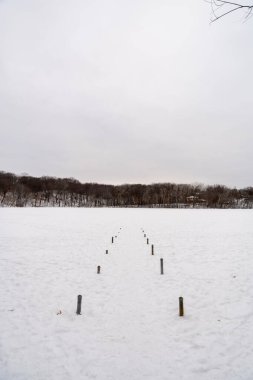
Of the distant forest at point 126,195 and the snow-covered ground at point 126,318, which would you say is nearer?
the snow-covered ground at point 126,318

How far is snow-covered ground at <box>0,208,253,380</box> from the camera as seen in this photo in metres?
6.84

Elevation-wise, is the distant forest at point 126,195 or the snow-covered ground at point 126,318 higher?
the distant forest at point 126,195

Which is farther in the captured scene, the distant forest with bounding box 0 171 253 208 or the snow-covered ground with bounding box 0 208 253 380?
the distant forest with bounding box 0 171 253 208

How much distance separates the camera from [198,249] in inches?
829

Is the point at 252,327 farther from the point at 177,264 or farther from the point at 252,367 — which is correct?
the point at 177,264

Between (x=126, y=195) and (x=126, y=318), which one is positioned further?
(x=126, y=195)

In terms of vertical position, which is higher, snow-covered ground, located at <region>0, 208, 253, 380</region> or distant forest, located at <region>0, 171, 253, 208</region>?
distant forest, located at <region>0, 171, 253, 208</region>

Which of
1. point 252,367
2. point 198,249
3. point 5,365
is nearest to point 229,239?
point 198,249

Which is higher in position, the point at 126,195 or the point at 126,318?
the point at 126,195

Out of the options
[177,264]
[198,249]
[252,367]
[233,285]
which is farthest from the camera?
[198,249]

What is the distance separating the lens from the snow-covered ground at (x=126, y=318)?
684 cm

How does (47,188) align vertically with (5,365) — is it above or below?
above

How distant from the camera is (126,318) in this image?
9398 mm

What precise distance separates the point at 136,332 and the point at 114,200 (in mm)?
142938
